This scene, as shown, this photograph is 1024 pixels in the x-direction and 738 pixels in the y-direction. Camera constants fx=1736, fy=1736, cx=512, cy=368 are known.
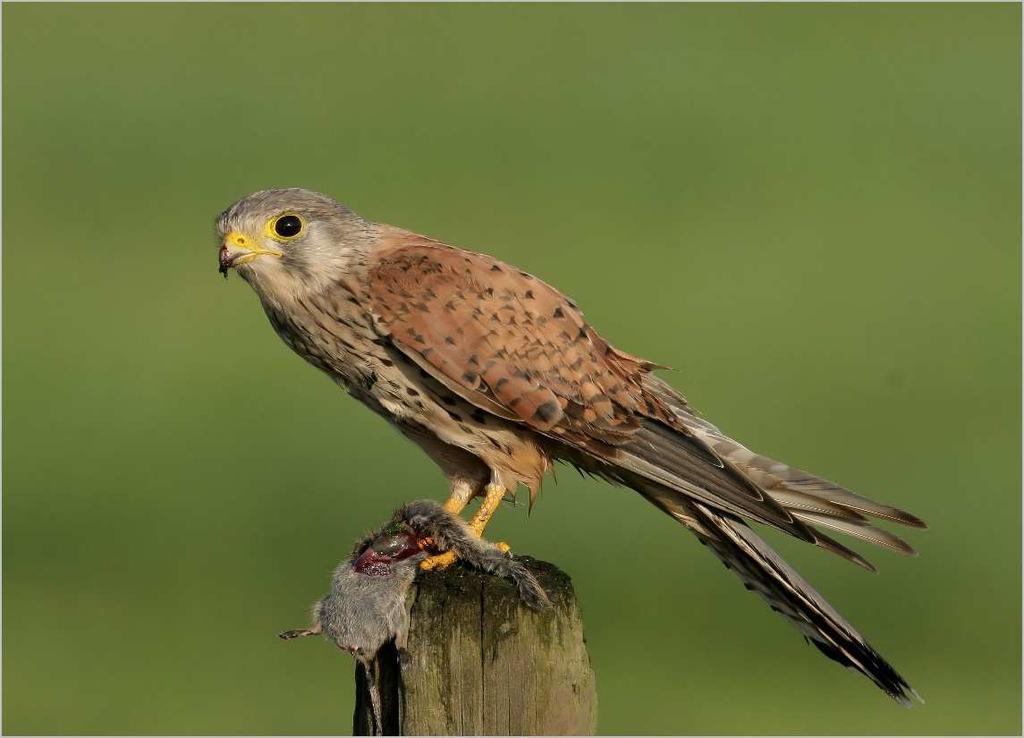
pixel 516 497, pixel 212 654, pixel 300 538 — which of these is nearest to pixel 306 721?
pixel 212 654

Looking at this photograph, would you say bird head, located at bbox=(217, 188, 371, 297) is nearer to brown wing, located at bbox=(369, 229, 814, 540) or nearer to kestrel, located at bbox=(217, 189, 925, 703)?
kestrel, located at bbox=(217, 189, 925, 703)

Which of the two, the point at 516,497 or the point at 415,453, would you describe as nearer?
the point at 516,497

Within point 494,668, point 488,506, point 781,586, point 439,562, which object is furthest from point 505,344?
point 494,668

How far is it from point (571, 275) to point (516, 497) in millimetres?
7437

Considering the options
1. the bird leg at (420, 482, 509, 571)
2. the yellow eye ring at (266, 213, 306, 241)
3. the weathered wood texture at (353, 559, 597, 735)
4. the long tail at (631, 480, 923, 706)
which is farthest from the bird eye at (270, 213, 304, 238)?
the weathered wood texture at (353, 559, 597, 735)

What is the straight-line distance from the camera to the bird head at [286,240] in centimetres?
533

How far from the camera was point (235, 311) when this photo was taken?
1252cm

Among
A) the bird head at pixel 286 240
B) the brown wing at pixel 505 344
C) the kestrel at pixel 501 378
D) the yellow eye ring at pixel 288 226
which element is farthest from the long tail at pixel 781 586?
the yellow eye ring at pixel 288 226

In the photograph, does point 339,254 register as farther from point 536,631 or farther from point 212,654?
point 212,654

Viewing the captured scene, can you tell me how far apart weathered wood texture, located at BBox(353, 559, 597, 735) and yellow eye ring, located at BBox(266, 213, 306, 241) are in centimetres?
157

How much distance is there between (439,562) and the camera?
4.79 meters

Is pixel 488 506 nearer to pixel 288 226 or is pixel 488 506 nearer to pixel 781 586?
pixel 781 586

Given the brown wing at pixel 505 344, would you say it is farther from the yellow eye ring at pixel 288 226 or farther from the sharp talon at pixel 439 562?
the sharp talon at pixel 439 562

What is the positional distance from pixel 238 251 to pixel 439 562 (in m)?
1.22
